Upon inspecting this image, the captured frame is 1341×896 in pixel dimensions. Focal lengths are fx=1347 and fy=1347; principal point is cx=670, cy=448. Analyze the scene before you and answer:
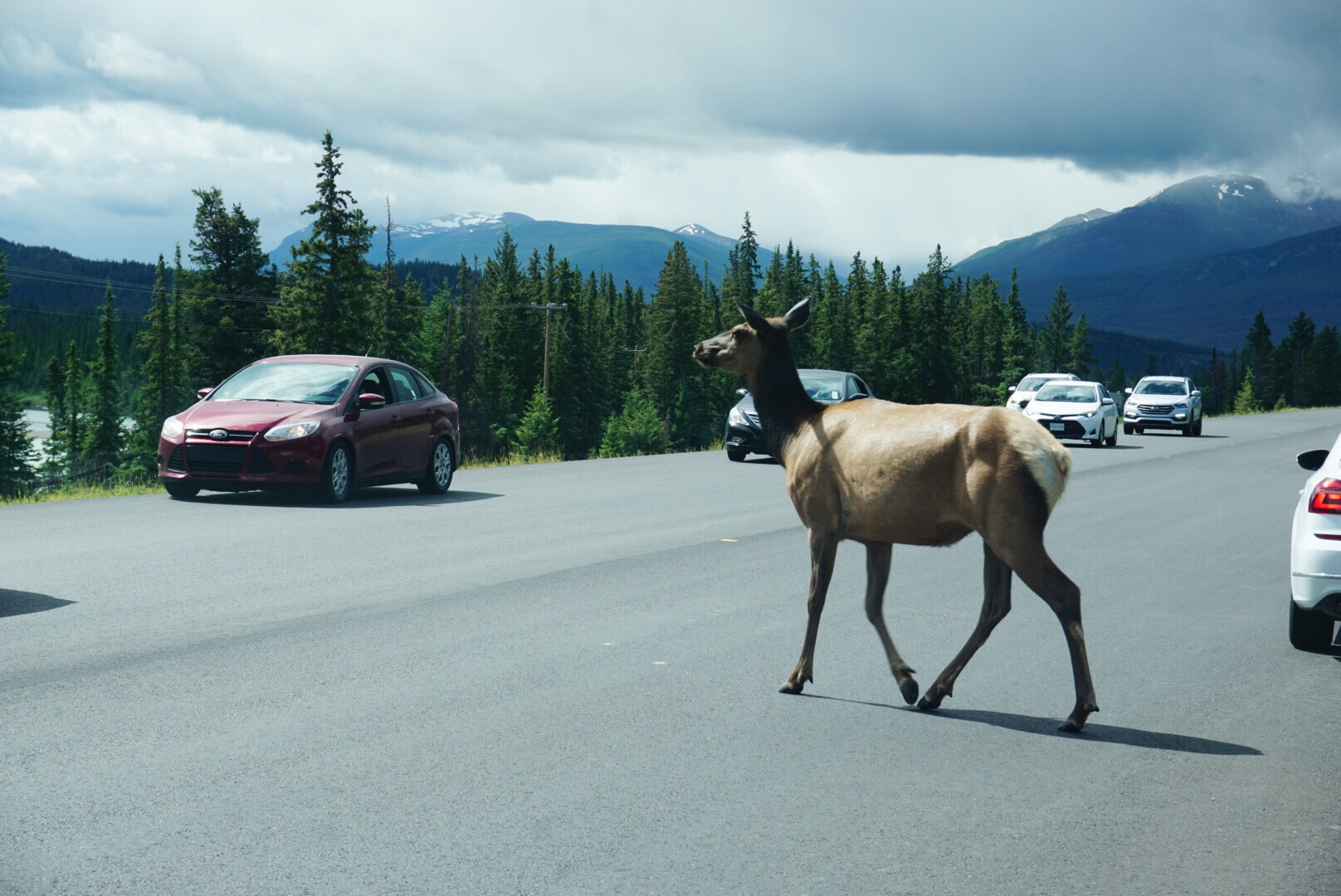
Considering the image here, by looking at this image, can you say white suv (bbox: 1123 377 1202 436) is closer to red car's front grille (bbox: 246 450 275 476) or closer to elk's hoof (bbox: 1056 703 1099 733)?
red car's front grille (bbox: 246 450 275 476)

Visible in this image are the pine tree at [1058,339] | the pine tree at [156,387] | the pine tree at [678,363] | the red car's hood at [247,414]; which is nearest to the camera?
the red car's hood at [247,414]

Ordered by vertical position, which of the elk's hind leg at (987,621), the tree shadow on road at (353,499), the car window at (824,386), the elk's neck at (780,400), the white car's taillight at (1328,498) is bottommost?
the tree shadow on road at (353,499)

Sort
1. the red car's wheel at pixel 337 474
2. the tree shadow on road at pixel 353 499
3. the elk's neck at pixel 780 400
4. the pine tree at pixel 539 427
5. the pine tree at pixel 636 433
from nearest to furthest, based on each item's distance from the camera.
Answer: the elk's neck at pixel 780 400, the red car's wheel at pixel 337 474, the tree shadow on road at pixel 353 499, the pine tree at pixel 539 427, the pine tree at pixel 636 433

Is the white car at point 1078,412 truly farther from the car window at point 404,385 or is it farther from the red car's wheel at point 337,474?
the red car's wheel at point 337,474

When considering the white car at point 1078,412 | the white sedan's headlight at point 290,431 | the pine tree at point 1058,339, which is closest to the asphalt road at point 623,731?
the white sedan's headlight at point 290,431

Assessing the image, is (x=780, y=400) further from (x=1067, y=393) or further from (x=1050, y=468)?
(x=1067, y=393)

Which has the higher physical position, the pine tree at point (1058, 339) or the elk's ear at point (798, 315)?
the pine tree at point (1058, 339)

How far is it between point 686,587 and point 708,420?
10580 centimetres

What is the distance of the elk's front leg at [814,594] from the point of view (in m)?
6.52

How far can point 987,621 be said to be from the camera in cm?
637

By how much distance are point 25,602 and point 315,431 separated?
6.76m

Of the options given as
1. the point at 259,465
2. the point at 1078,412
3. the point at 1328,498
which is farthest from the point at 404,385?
the point at 1078,412

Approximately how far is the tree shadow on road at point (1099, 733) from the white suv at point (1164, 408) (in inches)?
1487

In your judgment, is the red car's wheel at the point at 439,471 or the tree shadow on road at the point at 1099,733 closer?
the tree shadow on road at the point at 1099,733
